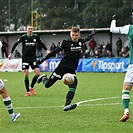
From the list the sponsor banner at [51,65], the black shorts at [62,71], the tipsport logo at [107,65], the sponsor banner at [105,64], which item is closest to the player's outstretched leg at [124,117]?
the black shorts at [62,71]

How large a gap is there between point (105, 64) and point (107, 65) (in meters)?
0.16

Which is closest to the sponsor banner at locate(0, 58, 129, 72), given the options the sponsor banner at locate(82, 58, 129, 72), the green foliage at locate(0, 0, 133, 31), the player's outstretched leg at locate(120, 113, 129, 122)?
the sponsor banner at locate(82, 58, 129, 72)

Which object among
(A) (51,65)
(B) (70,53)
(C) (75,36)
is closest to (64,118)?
(B) (70,53)

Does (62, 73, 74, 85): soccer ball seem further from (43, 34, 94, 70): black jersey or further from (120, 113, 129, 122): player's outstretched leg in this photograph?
(120, 113, 129, 122): player's outstretched leg

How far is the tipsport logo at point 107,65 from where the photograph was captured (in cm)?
3195

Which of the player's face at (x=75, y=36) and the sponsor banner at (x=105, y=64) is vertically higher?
the player's face at (x=75, y=36)

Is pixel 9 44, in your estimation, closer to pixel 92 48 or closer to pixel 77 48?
pixel 92 48

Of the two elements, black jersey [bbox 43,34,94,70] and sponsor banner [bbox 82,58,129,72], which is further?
sponsor banner [bbox 82,58,129,72]

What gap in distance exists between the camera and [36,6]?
64.6 metres

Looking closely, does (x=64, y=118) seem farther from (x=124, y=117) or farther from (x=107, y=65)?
(x=107, y=65)

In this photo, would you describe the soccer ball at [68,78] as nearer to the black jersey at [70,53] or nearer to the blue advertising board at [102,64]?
the black jersey at [70,53]

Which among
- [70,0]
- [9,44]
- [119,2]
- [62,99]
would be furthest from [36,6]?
[62,99]

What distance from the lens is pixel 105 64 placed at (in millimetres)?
32562

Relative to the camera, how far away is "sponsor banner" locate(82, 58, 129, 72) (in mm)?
31719
